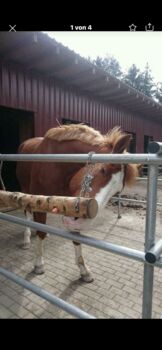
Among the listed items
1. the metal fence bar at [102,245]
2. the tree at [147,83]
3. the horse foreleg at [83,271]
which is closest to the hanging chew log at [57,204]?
the metal fence bar at [102,245]

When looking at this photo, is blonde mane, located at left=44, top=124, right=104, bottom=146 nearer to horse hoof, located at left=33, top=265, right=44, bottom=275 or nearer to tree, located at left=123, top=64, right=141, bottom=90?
horse hoof, located at left=33, top=265, right=44, bottom=275

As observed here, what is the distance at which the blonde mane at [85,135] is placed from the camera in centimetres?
196

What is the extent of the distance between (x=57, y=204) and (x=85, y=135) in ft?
4.05

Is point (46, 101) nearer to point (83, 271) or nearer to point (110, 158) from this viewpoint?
point (83, 271)

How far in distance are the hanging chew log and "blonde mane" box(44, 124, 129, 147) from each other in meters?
0.88

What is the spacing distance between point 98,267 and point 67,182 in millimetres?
1205

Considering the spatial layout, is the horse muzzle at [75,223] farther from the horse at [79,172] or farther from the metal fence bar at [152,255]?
the metal fence bar at [152,255]

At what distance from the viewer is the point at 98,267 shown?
2906 mm

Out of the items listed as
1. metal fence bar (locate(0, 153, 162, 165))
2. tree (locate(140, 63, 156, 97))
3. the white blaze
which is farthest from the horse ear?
tree (locate(140, 63, 156, 97))

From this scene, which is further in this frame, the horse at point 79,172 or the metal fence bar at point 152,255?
the horse at point 79,172

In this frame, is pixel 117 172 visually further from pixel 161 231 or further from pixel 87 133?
pixel 161 231

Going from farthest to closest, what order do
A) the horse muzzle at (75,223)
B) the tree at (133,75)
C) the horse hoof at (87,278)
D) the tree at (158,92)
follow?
1. the tree at (133,75)
2. the tree at (158,92)
3. the horse hoof at (87,278)
4. the horse muzzle at (75,223)
